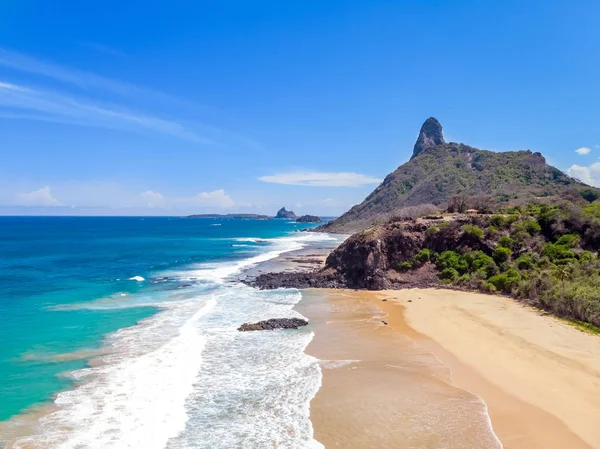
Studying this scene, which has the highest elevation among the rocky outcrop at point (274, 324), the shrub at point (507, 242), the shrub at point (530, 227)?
the shrub at point (530, 227)

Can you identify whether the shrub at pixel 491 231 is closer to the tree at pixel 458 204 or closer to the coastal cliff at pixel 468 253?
the coastal cliff at pixel 468 253

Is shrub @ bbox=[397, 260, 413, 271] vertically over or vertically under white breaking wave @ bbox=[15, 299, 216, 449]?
over

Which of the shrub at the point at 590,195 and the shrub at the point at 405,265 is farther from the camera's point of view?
the shrub at the point at 590,195

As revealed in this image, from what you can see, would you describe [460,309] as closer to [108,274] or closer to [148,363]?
[148,363]

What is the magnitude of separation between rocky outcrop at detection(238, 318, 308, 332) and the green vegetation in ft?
54.6

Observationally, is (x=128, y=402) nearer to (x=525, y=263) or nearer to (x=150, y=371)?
(x=150, y=371)

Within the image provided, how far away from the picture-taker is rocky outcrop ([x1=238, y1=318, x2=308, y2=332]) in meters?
25.5

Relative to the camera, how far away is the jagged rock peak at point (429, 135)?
627ft

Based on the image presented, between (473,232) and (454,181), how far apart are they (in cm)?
10320

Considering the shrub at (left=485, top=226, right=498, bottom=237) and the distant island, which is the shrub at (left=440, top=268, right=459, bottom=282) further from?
the shrub at (left=485, top=226, right=498, bottom=237)

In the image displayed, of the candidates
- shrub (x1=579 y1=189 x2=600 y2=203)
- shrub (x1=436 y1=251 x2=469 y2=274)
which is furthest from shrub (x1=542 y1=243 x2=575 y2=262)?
shrub (x1=579 y1=189 x2=600 y2=203)

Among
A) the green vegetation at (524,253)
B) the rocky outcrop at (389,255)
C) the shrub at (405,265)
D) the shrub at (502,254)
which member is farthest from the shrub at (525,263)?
the shrub at (405,265)

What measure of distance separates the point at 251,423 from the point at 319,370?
5.31 m

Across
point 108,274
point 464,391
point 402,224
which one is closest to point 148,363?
→ point 464,391
